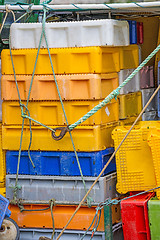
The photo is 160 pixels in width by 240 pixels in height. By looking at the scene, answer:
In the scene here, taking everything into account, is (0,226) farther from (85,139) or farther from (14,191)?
(85,139)

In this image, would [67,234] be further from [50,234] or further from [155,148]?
[155,148]

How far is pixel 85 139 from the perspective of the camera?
7.81 m

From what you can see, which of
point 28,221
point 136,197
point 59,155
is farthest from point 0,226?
point 136,197

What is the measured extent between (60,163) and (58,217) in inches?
25.0

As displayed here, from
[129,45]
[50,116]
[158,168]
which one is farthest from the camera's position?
[129,45]

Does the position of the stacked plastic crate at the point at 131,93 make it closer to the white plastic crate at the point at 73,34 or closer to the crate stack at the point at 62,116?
the crate stack at the point at 62,116

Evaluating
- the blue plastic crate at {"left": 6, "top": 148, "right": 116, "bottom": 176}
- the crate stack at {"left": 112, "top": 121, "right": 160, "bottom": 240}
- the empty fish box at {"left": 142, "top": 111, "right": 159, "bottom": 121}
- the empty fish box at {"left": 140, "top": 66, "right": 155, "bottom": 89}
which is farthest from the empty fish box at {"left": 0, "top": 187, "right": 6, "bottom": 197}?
the empty fish box at {"left": 140, "top": 66, "right": 155, "bottom": 89}

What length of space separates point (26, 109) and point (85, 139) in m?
0.81

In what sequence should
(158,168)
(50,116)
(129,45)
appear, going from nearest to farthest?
(158,168) → (50,116) → (129,45)

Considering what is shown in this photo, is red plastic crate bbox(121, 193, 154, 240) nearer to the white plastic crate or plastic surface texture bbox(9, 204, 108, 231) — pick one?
plastic surface texture bbox(9, 204, 108, 231)

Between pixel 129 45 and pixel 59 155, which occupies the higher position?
pixel 129 45

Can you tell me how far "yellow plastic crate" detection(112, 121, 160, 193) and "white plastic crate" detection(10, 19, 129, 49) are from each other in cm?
106

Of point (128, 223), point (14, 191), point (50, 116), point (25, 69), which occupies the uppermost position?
point (25, 69)

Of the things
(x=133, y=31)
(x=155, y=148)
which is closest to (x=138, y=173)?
(x=155, y=148)
